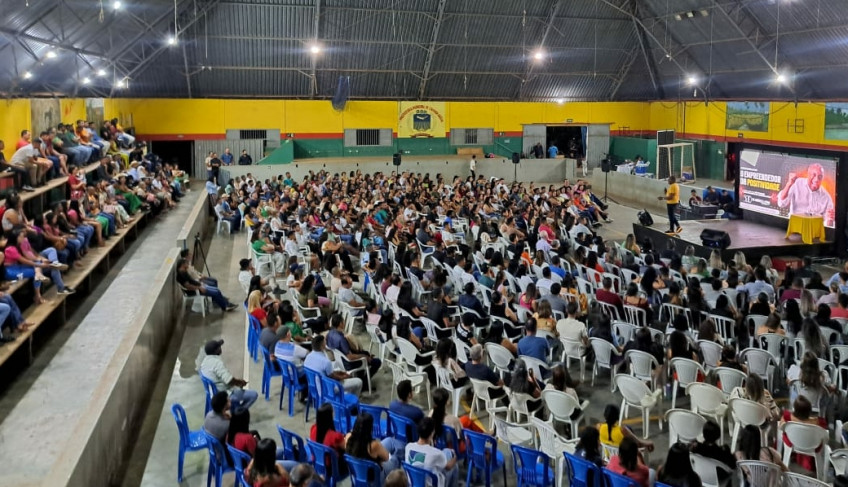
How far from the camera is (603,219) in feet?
70.6

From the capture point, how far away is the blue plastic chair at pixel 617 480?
17.9 feet

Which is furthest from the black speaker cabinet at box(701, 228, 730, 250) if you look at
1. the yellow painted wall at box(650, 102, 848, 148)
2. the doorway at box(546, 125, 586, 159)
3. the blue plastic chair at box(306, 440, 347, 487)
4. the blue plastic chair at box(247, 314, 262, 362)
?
the doorway at box(546, 125, 586, 159)

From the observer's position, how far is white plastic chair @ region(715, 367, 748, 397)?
7.62 metres

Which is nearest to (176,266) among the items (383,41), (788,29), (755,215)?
(755,215)

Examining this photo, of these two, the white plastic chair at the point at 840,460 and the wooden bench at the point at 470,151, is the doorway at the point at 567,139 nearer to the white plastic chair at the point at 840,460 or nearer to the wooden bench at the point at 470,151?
the wooden bench at the point at 470,151

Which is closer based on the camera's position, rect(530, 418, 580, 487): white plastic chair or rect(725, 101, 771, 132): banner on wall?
rect(530, 418, 580, 487): white plastic chair

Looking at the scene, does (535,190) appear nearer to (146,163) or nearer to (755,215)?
(755,215)

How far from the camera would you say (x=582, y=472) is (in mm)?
5727

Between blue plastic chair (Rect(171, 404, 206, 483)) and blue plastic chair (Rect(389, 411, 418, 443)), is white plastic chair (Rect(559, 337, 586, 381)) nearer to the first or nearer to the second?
blue plastic chair (Rect(389, 411, 418, 443))

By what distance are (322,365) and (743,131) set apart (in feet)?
87.1

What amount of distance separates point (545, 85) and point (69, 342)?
2571 centimetres

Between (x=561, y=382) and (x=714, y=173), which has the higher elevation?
(x=714, y=173)

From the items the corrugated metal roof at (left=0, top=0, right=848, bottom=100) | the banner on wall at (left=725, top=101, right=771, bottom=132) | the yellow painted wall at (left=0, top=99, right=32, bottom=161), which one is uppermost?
the corrugated metal roof at (left=0, top=0, right=848, bottom=100)

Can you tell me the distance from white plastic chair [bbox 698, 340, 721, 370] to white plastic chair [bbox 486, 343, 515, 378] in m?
2.08
